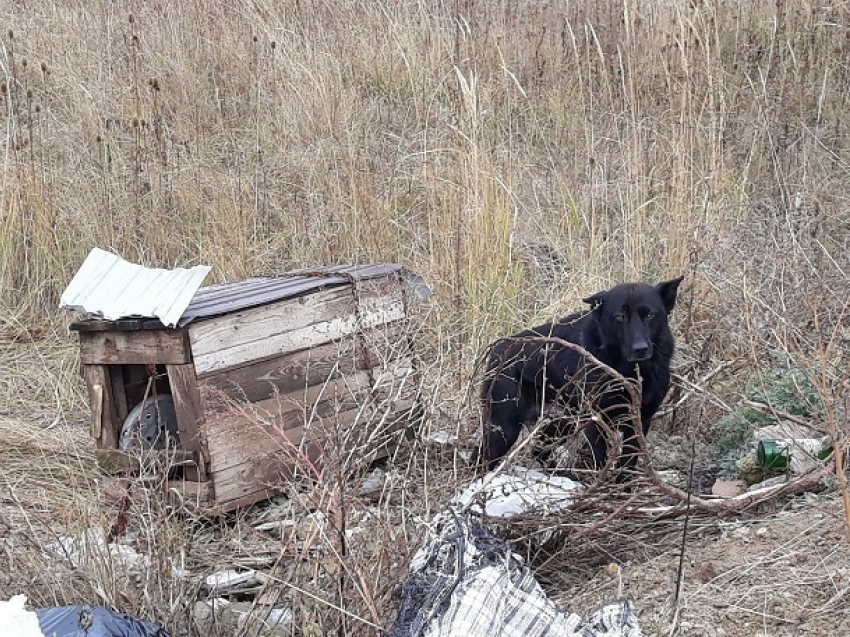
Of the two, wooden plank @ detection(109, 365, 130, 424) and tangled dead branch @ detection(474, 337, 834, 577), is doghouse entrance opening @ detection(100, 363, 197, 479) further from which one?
tangled dead branch @ detection(474, 337, 834, 577)

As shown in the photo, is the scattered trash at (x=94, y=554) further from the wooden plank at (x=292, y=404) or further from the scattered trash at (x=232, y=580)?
the wooden plank at (x=292, y=404)

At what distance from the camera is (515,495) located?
11.0 feet

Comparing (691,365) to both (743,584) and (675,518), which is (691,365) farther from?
(743,584)

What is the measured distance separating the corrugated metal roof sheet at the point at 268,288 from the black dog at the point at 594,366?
2.10 feet

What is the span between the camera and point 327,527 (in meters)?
2.64

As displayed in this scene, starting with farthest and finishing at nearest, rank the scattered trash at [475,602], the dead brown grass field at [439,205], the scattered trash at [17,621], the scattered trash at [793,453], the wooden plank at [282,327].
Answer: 1. the wooden plank at [282,327]
2. the scattered trash at [793,453]
3. the dead brown grass field at [439,205]
4. the scattered trash at [475,602]
5. the scattered trash at [17,621]

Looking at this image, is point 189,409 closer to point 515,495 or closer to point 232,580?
point 232,580

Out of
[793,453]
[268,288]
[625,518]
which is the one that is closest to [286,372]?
[268,288]

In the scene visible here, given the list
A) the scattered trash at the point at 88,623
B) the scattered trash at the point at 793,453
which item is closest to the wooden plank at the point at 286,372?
the scattered trash at the point at 88,623

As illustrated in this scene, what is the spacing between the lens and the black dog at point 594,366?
387cm

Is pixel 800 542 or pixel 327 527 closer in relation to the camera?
pixel 327 527

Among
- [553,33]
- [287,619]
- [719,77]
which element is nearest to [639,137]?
[719,77]

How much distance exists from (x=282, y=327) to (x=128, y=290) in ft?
1.88

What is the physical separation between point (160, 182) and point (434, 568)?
4.11 meters
